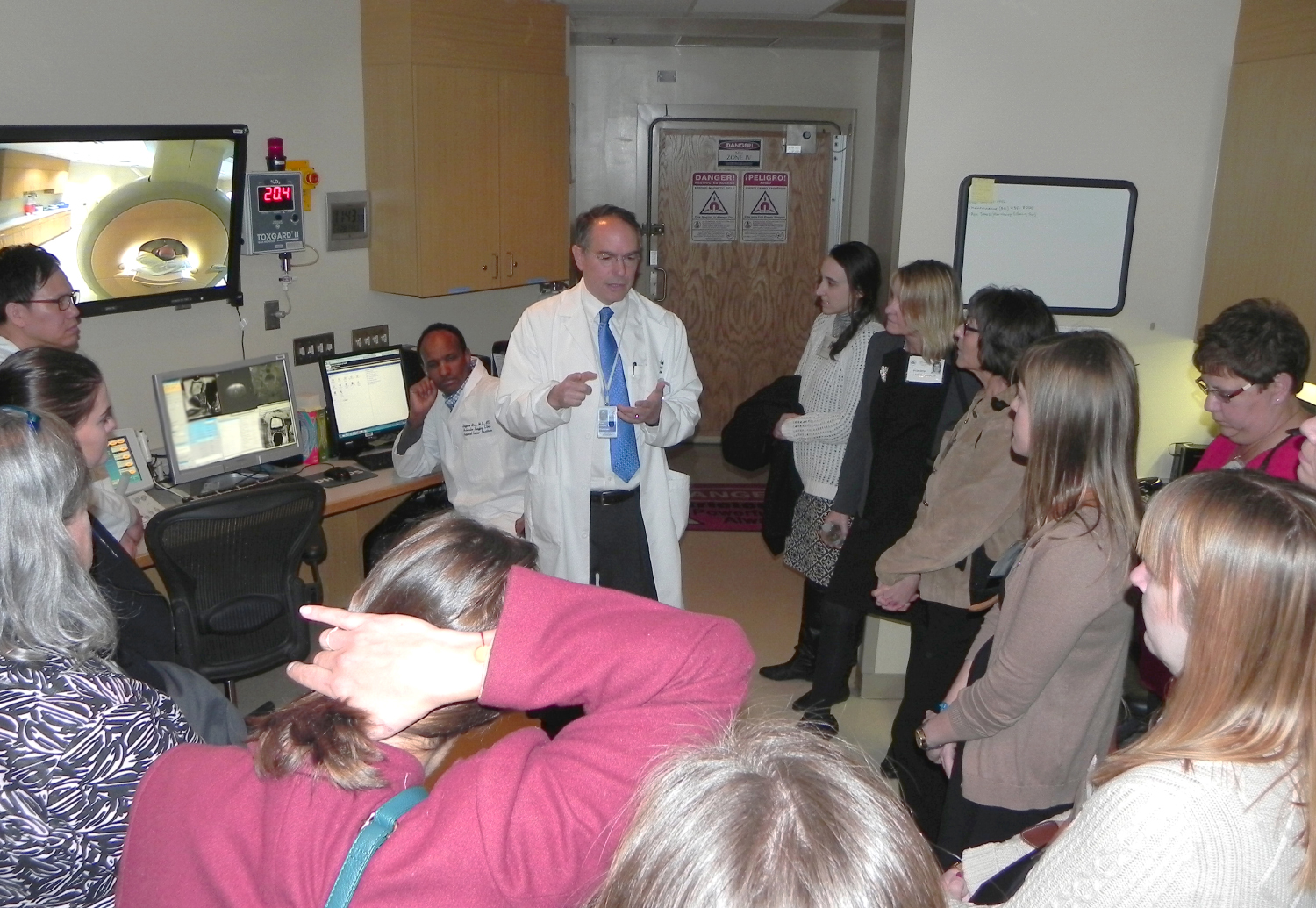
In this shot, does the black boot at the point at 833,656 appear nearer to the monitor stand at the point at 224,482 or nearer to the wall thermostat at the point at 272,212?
the monitor stand at the point at 224,482

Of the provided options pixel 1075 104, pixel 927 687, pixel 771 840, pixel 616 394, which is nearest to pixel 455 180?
pixel 616 394

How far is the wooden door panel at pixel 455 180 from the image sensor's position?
14.4 feet

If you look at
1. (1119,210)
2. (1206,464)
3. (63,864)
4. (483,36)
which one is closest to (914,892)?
(63,864)

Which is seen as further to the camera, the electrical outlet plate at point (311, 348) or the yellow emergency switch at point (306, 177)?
the electrical outlet plate at point (311, 348)

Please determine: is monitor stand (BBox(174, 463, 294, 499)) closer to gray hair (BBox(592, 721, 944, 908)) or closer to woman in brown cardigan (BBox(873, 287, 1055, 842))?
woman in brown cardigan (BBox(873, 287, 1055, 842))

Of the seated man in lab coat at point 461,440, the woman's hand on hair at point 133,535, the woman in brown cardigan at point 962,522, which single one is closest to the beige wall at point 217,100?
the seated man in lab coat at point 461,440

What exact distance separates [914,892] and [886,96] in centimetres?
603

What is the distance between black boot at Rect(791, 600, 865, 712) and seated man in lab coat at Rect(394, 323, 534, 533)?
114 cm

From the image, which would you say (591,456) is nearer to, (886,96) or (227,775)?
(227,775)

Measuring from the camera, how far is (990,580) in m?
2.53

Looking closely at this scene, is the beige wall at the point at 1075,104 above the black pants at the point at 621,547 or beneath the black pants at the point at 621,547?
above

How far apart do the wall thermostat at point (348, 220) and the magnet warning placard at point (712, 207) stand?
8.85 feet

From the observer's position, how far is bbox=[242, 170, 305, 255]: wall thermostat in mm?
4078

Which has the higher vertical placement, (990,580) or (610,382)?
(610,382)
